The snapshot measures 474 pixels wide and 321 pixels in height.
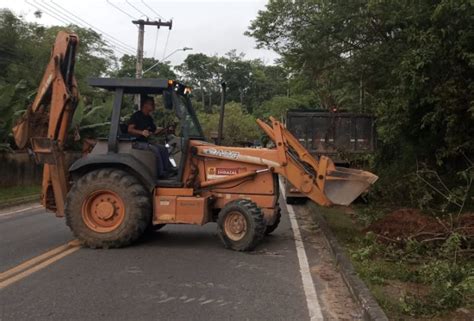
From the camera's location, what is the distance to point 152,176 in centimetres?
930

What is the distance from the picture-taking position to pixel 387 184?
13320mm

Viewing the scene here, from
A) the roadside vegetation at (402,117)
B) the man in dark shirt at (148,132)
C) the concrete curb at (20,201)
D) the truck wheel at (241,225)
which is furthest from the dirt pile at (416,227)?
the concrete curb at (20,201)

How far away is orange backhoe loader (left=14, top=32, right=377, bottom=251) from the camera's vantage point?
905 centimetres

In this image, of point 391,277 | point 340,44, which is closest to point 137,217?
point 391,277

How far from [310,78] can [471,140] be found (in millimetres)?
8584

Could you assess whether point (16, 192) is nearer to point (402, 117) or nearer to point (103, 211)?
point (103, 211)

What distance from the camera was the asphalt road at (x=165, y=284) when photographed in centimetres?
573

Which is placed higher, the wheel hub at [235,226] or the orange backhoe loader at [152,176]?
the orange backhoe loader at [152,176]

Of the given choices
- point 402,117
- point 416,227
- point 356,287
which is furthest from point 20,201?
point 356,287

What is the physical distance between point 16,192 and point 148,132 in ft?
36.0

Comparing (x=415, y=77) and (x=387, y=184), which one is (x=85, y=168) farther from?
(x=387, y=184)

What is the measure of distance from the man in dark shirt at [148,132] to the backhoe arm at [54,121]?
3.64 ft

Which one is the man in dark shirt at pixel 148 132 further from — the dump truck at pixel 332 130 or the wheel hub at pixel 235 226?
the dump truck at pixel 332 130

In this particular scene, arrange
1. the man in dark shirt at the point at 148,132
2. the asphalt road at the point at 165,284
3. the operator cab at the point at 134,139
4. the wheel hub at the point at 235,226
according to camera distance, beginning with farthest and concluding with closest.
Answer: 1. the man in dark shirt at the point at 148,132
2. the operator cab at the point at 134,139
3. the wheel hub at the point at 235,226
4. the asphalt road at the point at 165,284
